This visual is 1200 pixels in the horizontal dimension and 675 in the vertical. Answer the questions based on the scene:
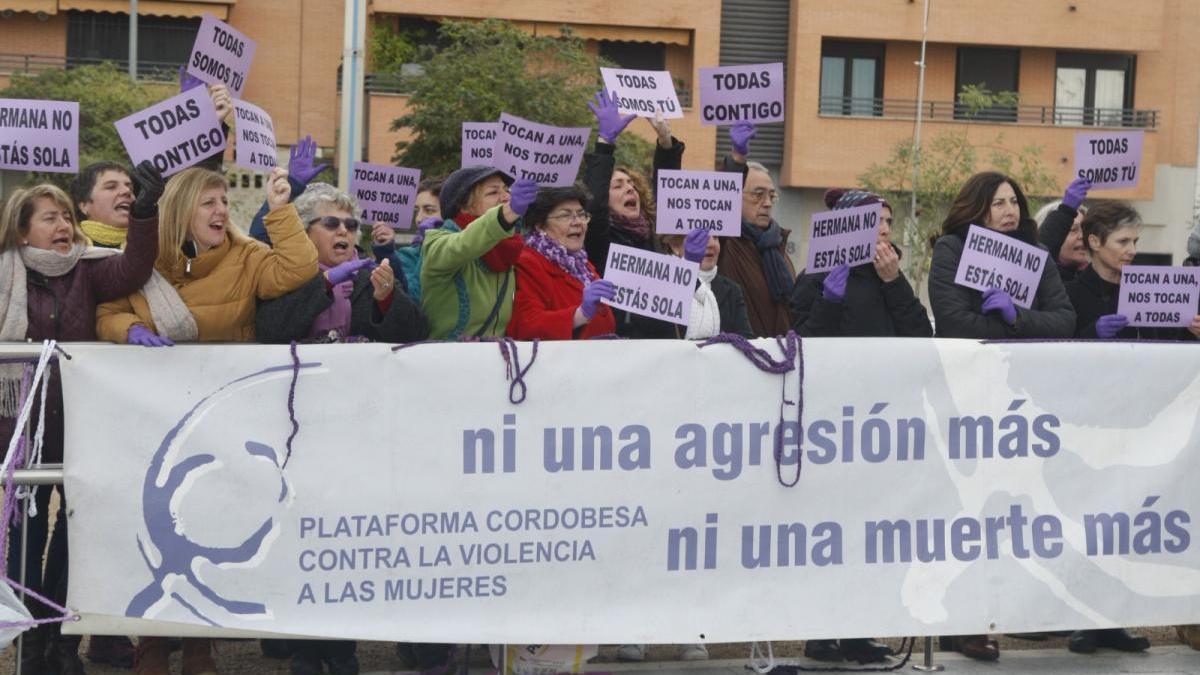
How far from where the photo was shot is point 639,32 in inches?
1464

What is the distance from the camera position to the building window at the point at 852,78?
3862 cm

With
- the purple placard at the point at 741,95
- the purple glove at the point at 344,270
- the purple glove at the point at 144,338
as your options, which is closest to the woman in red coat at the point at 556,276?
the purple glove at the point at 344,270

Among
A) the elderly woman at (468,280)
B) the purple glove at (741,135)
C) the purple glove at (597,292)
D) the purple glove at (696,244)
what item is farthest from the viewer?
the purple glove at (741,135)

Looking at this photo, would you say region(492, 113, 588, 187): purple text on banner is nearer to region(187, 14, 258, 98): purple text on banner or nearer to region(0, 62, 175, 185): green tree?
region(187, 14, 258, 98): purple text on banner

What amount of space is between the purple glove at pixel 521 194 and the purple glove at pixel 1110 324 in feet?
9.23

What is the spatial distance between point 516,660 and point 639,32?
31876mm

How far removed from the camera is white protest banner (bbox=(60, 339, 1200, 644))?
5.83 m

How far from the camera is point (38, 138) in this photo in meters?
7.11

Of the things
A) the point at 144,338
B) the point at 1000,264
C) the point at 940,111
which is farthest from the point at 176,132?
the point at 940,111

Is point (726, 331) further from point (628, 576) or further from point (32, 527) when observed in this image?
point (32, 527)

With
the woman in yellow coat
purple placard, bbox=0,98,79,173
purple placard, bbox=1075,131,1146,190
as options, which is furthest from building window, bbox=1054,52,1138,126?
the woman in yellow coat

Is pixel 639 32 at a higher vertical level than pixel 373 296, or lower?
higher

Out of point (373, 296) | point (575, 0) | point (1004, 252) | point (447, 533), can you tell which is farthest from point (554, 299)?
point (575, 0)

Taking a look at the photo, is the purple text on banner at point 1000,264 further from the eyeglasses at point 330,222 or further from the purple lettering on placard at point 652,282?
the eyeglasses at point 330,222
